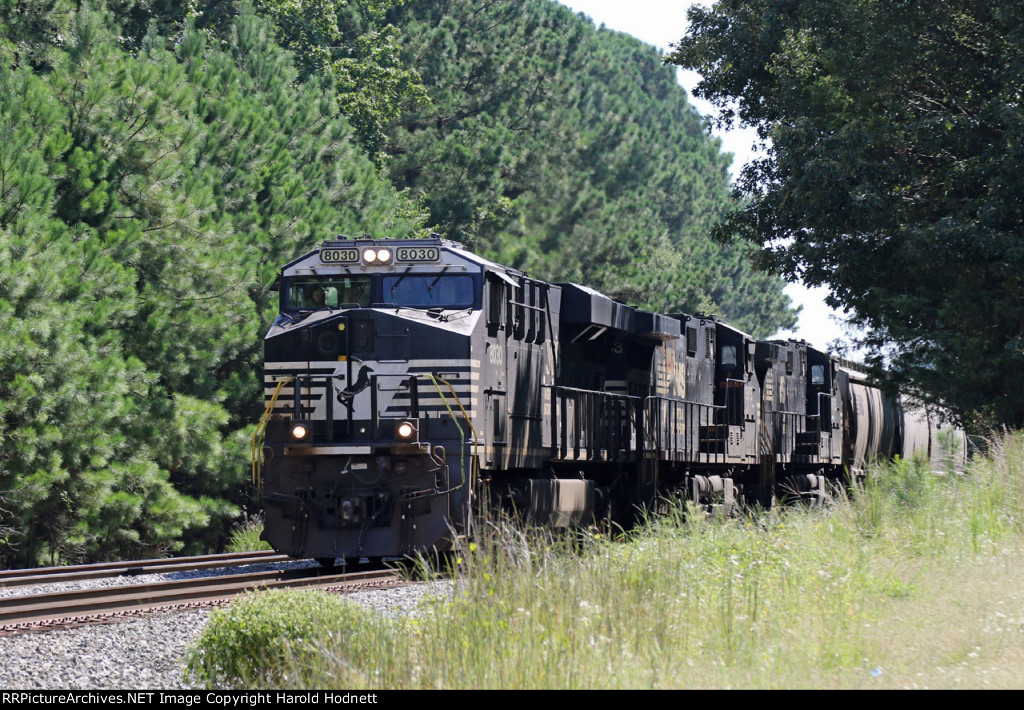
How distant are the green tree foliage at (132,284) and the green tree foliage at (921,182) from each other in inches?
380

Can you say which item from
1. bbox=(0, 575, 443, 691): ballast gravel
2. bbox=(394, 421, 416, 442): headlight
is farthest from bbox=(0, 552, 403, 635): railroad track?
bbox=(394, 421, 416, 442): headlight

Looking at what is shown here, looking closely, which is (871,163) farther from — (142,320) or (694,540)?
(142,320)

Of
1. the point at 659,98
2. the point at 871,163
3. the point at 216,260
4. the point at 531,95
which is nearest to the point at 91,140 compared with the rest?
the point at 216,260

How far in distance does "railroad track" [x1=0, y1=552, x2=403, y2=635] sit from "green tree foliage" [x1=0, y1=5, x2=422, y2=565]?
2.50 m

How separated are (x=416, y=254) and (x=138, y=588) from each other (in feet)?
15.3

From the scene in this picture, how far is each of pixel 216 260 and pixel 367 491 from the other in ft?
28.6

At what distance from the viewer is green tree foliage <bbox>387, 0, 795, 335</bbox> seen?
38.5 meters

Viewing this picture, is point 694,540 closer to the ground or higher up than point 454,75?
closer to the ground

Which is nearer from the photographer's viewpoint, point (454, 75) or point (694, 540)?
point (694, 540)

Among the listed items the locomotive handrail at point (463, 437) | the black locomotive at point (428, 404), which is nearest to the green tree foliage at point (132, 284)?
the black locomotive at point (428, 404)

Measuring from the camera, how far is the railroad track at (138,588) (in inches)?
392

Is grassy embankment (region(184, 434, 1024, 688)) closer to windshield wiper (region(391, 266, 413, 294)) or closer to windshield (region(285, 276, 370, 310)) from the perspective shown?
windshield wiper (region(391, 266, 413, 294))

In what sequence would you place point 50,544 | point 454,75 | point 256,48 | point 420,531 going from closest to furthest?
point 420,531 < point 50,544 < point 256,48 < point 454,75

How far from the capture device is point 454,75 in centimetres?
4056
